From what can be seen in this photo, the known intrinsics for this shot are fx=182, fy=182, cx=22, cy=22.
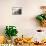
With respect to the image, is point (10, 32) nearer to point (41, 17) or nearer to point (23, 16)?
point (23, 16)

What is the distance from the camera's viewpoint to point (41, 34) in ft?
9.77

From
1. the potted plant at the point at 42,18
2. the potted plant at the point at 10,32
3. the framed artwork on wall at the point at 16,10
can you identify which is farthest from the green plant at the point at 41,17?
the potted plant at the point at 10,32

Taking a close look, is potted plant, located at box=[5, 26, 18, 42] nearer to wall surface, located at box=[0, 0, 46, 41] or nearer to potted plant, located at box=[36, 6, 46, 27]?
wall surface, located at box=[0, 0, 46, 41]

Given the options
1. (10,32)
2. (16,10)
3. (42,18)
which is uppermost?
(16,10)

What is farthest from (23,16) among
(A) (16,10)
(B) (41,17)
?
(B) (41,17)

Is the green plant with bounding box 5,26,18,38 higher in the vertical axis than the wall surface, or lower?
lower

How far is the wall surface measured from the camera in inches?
115

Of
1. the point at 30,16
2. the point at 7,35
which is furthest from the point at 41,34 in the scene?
the point at 7,35

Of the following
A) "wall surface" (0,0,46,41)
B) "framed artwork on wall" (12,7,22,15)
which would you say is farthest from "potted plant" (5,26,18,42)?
"framed artwork on wall" (12,7,22,15)

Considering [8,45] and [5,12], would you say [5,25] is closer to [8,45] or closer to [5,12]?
[5,12]

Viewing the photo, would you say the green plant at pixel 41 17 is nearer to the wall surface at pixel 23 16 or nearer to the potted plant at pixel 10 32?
the wall surface at pixel 23 16

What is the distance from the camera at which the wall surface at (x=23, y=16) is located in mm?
2923

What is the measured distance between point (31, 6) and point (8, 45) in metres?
0.76

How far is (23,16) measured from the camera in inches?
116
